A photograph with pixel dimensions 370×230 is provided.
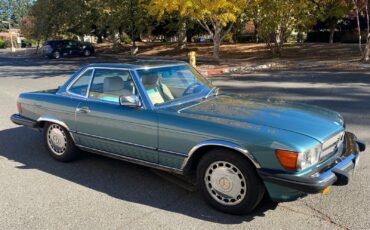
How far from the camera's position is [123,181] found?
475 cm

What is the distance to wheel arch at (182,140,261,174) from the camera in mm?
3578

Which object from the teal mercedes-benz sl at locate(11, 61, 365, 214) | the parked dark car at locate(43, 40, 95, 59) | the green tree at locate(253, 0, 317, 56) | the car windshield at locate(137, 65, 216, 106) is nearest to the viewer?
the teal mercedes-benz sl at locate(11, 61, 365, 214)

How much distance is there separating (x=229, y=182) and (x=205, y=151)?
15.9 inches

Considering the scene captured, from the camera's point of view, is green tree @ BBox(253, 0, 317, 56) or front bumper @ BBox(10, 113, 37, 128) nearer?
front bumper @ BBox(10, 113, 37, 128)

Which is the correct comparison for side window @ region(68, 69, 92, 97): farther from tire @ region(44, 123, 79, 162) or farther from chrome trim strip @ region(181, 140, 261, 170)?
chrome trim strip @ region(181, 140, 261, 170)

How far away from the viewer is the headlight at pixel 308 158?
340cm

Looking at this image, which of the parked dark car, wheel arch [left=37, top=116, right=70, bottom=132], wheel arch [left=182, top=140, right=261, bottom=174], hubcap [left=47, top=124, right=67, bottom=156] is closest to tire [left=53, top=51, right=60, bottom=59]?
the parked dark car

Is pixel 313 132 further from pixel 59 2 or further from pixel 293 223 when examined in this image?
pixel 59 2

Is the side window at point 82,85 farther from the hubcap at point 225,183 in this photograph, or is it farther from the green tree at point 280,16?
the green tree at point 280,16

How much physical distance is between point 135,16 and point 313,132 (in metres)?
29.4

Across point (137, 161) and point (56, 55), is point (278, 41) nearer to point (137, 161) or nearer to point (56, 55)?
point (56, 55)

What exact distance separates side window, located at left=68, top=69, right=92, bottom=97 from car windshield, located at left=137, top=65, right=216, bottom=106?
2.97ft

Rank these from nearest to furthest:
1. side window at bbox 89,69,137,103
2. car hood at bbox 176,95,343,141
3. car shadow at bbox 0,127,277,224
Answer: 1. car hood at bbox 176,95,343,141
2. car shadow at bbox 0,127,277,224
3. side window at bbox 89,69,137,103

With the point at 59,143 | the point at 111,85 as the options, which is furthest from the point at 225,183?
the point at 59,143
